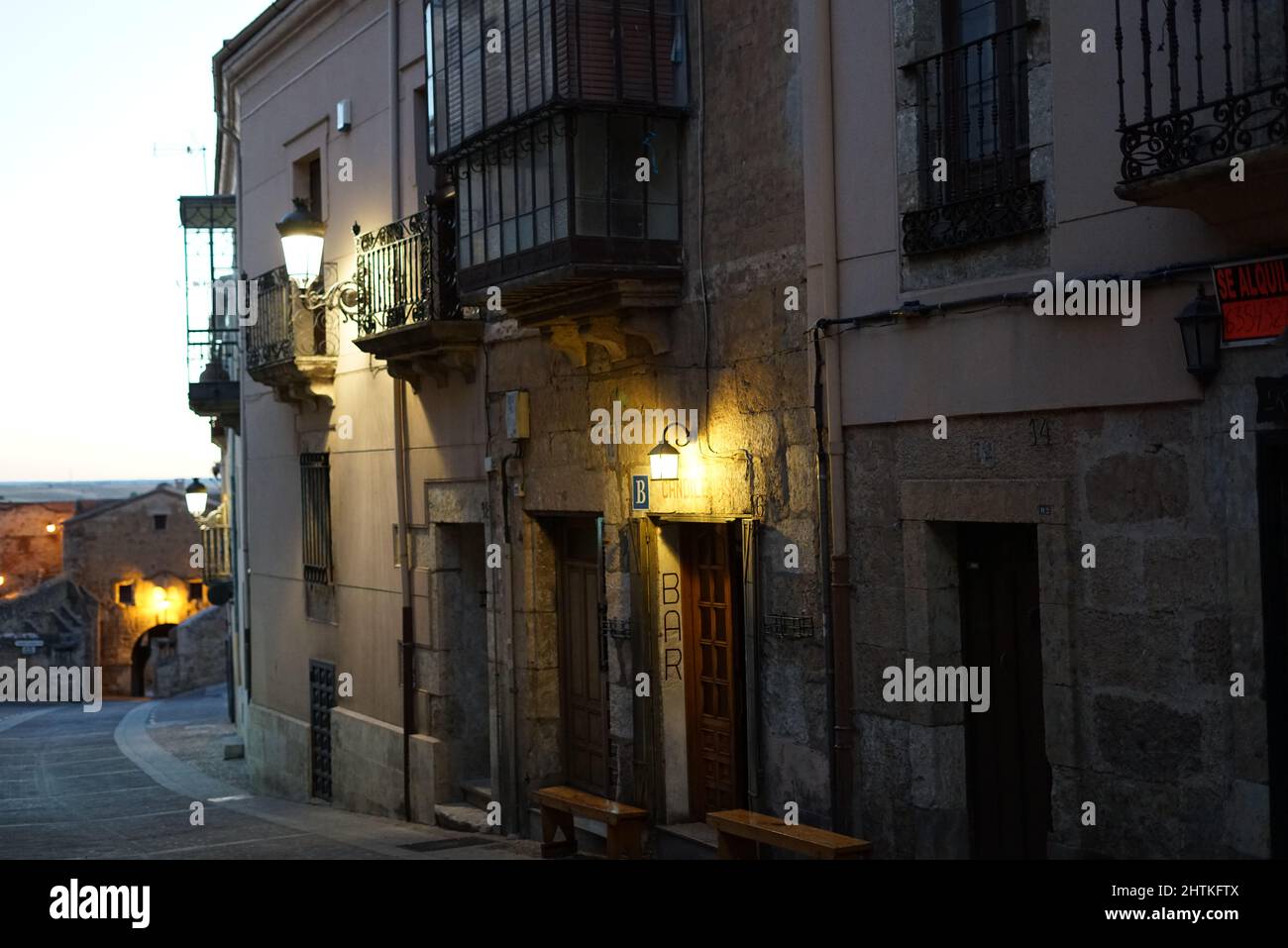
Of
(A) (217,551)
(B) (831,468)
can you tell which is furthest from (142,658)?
(B) (831,468)

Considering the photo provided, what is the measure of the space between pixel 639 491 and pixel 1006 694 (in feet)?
11.0

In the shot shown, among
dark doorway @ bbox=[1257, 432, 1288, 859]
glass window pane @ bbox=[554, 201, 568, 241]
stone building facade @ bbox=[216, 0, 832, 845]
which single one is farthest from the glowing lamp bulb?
dark doorway @ bbox=[1257, 432, 1288, 859]

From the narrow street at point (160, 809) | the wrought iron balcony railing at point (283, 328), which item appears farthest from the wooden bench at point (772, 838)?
the wrought iron balcony railing at point (283, 328)

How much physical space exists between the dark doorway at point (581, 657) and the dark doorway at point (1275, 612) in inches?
237

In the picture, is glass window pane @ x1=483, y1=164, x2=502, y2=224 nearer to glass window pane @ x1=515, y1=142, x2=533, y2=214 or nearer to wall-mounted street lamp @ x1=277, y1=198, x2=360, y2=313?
A: glass window pane @ x1=515, y1=142, x2=533, y2=214

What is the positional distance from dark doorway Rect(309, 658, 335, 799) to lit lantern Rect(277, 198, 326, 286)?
4.21 m

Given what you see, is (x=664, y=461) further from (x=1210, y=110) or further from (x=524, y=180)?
(x=1210, y=110)

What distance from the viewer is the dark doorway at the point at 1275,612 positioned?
6.40m

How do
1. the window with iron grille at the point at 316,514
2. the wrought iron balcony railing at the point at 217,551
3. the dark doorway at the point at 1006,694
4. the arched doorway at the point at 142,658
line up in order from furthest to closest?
the arched doorway at the point at 142,658 → the wrought iron balcony railing at the point at 217,551 → the window with iron grille at the point at 316,514 → the dark doorway at the point at 1006,694

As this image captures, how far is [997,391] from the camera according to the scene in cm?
778

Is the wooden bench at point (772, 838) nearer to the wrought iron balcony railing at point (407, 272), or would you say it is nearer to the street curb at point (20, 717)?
the wrought iron balcony railing at point (407, 272)

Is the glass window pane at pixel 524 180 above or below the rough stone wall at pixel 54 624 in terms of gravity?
above

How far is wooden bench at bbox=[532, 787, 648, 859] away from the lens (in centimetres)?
1016

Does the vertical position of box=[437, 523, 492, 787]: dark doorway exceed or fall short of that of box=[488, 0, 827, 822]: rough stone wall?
it falls short
